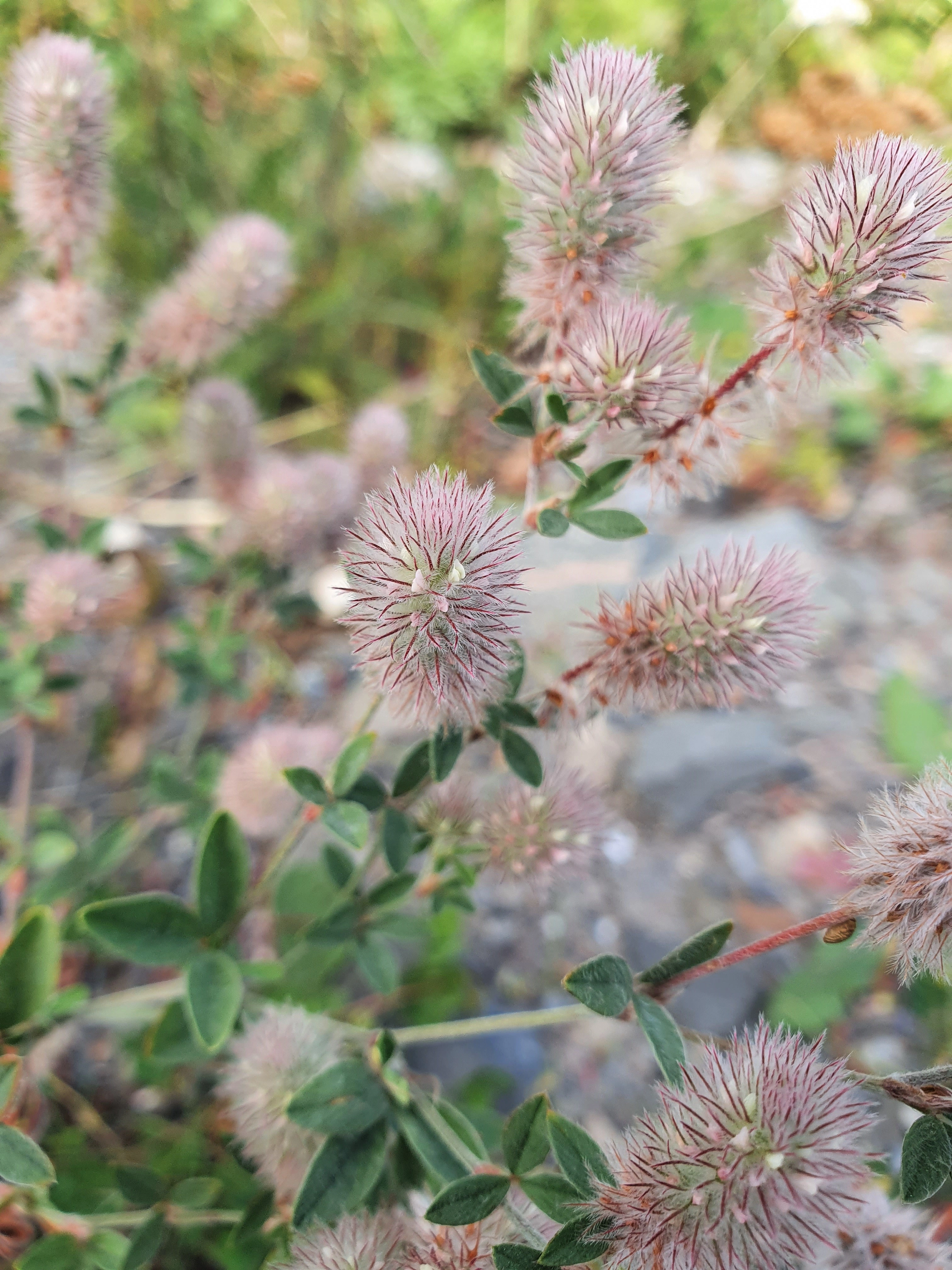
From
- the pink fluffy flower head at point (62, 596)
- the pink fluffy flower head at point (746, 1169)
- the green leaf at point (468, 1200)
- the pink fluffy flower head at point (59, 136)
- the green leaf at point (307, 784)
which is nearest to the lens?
the pink fluffy flower head at point (746, 1169)

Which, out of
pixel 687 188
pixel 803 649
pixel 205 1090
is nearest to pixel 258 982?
pixel 205 1090

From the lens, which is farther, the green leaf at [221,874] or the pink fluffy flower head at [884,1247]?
the green leaf at [221,874]

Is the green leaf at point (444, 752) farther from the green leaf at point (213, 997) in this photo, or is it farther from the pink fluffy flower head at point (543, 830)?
the green leaf at point (213, 997)

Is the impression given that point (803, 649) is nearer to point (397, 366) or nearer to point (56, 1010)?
point (56, 1010)

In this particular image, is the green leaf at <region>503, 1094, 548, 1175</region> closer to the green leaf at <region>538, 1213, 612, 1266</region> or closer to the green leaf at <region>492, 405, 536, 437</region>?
the green leaf at <region>538, 1213, 612, 1266</region>

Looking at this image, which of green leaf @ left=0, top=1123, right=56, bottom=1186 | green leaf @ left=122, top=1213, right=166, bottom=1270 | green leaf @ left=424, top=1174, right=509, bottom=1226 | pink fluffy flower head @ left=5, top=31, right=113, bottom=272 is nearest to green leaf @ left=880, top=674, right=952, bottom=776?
green leaf @ left=424, top=1174, right=509, bottom=1226

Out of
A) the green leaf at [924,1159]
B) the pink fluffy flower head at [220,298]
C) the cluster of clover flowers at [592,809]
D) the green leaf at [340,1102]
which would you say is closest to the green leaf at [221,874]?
the cluster of clover flowers at [592,809]

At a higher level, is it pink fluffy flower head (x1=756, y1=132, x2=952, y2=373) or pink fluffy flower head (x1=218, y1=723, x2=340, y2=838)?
pink fluffy flower head (x1=756, y1=132, x2=952, y2=373)
